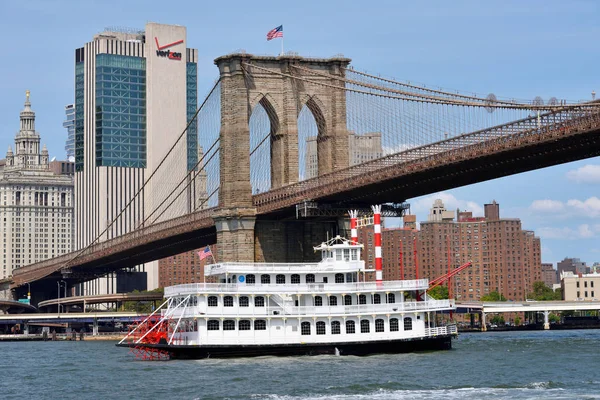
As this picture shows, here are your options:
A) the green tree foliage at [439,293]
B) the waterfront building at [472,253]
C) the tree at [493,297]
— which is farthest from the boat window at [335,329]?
the waterfront building at [472,253]

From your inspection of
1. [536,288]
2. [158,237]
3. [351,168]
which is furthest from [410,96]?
[536,288]

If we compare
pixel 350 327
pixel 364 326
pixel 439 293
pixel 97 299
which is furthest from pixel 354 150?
pixel 97 299

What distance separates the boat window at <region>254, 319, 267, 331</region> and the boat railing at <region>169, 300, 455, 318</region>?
487 mm

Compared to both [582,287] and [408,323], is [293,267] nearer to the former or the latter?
[408,323]

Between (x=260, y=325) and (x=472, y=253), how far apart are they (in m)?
124

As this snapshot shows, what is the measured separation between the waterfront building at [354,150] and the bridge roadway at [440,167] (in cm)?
634

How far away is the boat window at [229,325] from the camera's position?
61.4 meters

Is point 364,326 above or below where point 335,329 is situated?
above

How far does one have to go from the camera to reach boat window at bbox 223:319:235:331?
6141cm

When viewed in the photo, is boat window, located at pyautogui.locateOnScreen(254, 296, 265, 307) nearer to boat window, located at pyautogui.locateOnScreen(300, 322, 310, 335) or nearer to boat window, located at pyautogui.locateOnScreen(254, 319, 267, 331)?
boat window, located at pyautogui.locateOnScreen(254, 319, 267, 331)

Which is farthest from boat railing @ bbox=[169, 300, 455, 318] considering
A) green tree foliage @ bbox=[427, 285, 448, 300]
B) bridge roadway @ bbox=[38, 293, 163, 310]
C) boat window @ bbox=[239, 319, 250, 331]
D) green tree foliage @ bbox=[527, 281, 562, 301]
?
green tree foliage @ bbox=[527, 281, 562, 301]

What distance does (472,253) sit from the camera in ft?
600

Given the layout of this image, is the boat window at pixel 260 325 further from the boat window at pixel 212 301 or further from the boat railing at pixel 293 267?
the boat railing at pixel 293 267

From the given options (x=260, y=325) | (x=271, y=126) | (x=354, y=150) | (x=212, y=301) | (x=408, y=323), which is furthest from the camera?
(x=354, y=150)
